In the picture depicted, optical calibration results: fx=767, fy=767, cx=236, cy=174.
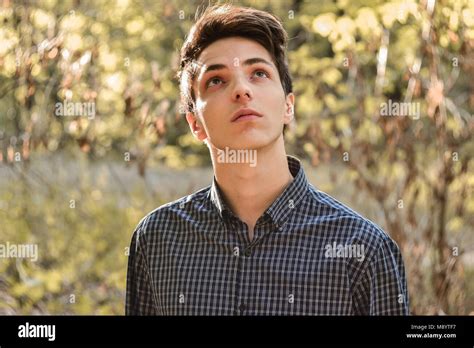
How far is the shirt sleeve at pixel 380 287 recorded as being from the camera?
1600mm

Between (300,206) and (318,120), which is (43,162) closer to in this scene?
(318,120)

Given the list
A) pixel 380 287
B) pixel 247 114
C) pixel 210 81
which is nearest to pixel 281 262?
pixel 380 287

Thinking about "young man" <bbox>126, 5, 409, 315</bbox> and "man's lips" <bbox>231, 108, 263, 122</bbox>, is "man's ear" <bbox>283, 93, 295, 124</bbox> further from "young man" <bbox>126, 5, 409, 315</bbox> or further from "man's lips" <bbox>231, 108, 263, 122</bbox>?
"man's lips" <bbox>231, 108, 263, 122</bbox>

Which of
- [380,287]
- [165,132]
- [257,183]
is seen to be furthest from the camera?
[165,132]

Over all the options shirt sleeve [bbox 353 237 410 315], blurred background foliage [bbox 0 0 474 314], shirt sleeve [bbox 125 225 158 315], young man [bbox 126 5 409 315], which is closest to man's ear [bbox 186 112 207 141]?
young man [bbox 126 5 409 315]

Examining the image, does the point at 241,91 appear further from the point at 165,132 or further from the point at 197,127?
the point at 165,132

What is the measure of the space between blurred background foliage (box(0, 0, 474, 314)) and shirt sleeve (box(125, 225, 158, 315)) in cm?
138

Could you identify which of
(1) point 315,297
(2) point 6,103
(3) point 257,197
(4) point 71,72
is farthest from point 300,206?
(2) point 6,103

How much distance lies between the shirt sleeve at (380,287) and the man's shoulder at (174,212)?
41 cm

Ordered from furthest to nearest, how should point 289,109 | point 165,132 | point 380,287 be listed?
1. point 165,132
2. point 289,109
3. point 380,287

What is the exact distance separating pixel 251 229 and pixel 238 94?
11.8 inches

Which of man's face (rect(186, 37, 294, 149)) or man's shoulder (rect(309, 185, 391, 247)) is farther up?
man's face (rect(186, 37, 294, 149))

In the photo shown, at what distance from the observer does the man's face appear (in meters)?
1.70

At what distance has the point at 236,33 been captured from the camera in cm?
176
